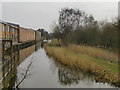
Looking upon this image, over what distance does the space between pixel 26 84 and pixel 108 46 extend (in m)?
10.3

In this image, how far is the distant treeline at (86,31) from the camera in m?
16.1

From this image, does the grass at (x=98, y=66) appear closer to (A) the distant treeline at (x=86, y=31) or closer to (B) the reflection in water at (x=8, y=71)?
(A) the distant treeline at (x=86, y=31)

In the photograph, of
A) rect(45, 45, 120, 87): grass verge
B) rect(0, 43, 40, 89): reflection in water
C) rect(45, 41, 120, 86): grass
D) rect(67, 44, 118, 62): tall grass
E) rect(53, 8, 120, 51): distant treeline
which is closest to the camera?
rect(0, 43, 40, 89): reflection in water

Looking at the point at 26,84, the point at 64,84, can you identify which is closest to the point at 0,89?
the point at 26,84

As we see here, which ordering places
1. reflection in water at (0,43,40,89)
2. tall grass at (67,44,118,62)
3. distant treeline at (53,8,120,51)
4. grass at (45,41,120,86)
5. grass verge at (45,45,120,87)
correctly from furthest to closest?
1. distant treeline at (53,8,120,51)
2. tall grass at (67,44,118,62)
3. grass at (45,41,120,86)
4. grass verge at (45,45,120,87)
5. reflection in water at (0,43,40,89)

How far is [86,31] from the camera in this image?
794 inches

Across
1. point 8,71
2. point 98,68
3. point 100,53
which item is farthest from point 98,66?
point 8,71

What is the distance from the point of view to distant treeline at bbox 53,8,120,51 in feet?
52.7

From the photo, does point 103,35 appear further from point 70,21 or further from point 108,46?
point 70,21

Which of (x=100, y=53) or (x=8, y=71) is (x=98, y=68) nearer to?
(x=100, y=53)

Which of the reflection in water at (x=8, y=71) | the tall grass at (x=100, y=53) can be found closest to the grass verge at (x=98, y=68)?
the tall grass at (x=100, y=53)

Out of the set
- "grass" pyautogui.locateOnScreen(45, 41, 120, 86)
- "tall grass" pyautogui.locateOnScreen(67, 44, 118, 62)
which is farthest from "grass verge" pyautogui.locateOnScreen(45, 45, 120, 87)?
"tall grass" pyautogui.locateOnScreen(67, 44, 118, 62)

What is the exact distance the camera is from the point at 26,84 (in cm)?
836

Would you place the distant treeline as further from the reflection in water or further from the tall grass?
the reflection in water
